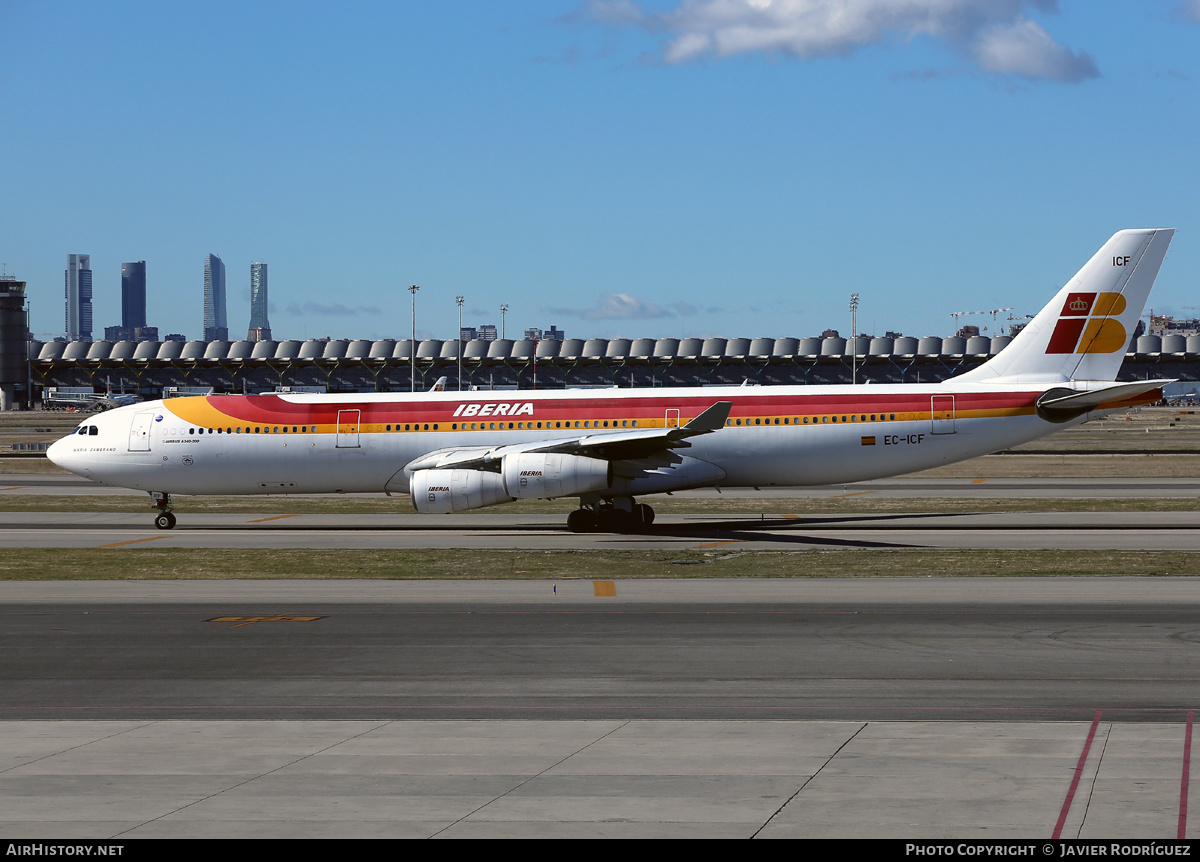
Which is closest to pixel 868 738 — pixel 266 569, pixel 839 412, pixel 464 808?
pixel 464 808

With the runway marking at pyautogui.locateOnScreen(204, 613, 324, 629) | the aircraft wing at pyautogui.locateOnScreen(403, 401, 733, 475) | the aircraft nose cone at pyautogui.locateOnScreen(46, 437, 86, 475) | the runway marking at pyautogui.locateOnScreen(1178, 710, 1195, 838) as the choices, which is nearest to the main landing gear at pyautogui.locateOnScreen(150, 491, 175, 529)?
the aircraft nose cone at pyautogui.locateOnScreen(46, 437, 86, 475)

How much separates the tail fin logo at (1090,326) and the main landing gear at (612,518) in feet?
47.4

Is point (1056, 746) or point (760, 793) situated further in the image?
point (1056, 746)

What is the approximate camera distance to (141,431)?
1526 inches

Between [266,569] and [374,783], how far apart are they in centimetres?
1833

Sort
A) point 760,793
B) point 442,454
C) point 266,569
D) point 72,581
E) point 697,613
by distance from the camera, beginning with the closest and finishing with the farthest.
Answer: point 760,793 < point 697,613 < point 72,581 < point 266,569 < point 442,454

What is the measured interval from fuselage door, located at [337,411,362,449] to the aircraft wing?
2403 mm

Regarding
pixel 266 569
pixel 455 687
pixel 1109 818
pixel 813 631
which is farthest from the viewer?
pixel 266 569

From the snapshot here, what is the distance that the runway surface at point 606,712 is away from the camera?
10383 mm

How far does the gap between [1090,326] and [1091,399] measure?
2.86 meters

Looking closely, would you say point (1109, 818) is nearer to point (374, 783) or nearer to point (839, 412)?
point (374, 783)

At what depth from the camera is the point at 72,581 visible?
2666 cm

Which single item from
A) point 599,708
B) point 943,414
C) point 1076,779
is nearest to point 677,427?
point 943,414

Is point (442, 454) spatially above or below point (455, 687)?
above
